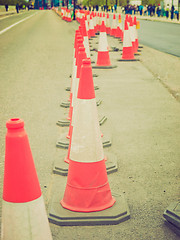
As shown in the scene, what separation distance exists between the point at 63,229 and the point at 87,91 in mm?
1054

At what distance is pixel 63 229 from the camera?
289 centimetres

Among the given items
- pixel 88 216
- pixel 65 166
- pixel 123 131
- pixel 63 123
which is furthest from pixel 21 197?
pixel 63 123

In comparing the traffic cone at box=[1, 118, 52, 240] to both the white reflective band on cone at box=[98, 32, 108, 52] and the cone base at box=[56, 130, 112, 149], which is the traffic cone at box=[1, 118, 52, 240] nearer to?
the cone base at box=[56, 130, 112, 149]

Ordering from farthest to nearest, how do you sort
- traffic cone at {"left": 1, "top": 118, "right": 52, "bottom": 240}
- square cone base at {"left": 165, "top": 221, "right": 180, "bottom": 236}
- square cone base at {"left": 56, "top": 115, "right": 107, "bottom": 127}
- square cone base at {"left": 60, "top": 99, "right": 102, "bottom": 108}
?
square cone base at {"left": 60, "top": 99, "right": 102, "bottom": 108} → square cone base at {"left": 56, "top": 115, "right": 107, "bottom": 127} → square cone base at {"left": 165, "top": 221, "right": 180, "bottom": 236} → traffic cone at {"left": 1, "top": 118, "right": 52, "bottom": 240}

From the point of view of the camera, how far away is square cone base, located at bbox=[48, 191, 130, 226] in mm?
2945

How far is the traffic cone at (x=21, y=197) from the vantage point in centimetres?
226

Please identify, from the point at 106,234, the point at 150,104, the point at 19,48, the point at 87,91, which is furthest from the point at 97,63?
the point at 106,234

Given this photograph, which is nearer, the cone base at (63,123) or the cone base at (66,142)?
the cone base at (66,142)

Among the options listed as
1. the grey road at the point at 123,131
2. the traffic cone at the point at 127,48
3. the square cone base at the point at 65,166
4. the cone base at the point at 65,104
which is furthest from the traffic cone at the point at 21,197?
the traffic cone at the point at 127,48

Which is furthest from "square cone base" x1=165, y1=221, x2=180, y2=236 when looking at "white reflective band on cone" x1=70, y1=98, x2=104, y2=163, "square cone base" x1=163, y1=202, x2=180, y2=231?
"white reflective band on cone" x1=70, y1=98, x2=104, y2=163

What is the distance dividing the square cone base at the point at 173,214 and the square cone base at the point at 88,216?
11.2 inches

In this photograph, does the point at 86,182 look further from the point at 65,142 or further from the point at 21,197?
the point at 65,142

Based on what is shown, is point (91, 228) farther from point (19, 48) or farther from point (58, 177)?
point (19, 48)

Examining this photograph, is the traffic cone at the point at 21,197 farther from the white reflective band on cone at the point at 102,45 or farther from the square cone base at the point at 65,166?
the white reflective band on cone at the point at 102,45
